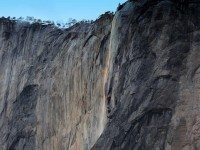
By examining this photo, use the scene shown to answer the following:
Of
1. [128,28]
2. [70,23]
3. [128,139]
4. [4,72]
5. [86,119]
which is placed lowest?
[128,139]

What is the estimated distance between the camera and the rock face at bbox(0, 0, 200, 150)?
18.2 meters

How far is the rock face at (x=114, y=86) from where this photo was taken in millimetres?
18156

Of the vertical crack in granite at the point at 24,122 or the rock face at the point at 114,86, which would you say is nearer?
the rock face at the point at 114,86

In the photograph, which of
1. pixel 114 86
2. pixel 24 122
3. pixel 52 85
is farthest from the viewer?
pixel 24 122

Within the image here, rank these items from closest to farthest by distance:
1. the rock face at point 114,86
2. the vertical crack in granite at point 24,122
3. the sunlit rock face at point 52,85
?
the rock face at point 114,86 < the sunlit rock face at point 52,85 < the vertical crack in granite at point 24,122

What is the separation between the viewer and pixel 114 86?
69.9 feet

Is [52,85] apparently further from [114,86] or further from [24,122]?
[114,86]

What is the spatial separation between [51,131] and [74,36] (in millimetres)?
5695

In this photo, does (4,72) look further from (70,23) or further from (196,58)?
(196,58)

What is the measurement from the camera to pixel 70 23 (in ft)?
126

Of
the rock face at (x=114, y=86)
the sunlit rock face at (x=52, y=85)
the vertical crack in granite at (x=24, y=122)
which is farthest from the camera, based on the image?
the vertical crack in granite at (x=24, y=122)

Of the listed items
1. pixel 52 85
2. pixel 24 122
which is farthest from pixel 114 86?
pixel 24 122

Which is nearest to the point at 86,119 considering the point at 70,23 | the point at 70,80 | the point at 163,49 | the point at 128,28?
the point at 70,80

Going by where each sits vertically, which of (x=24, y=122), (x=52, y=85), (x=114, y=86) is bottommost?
(x=114, y=86)
